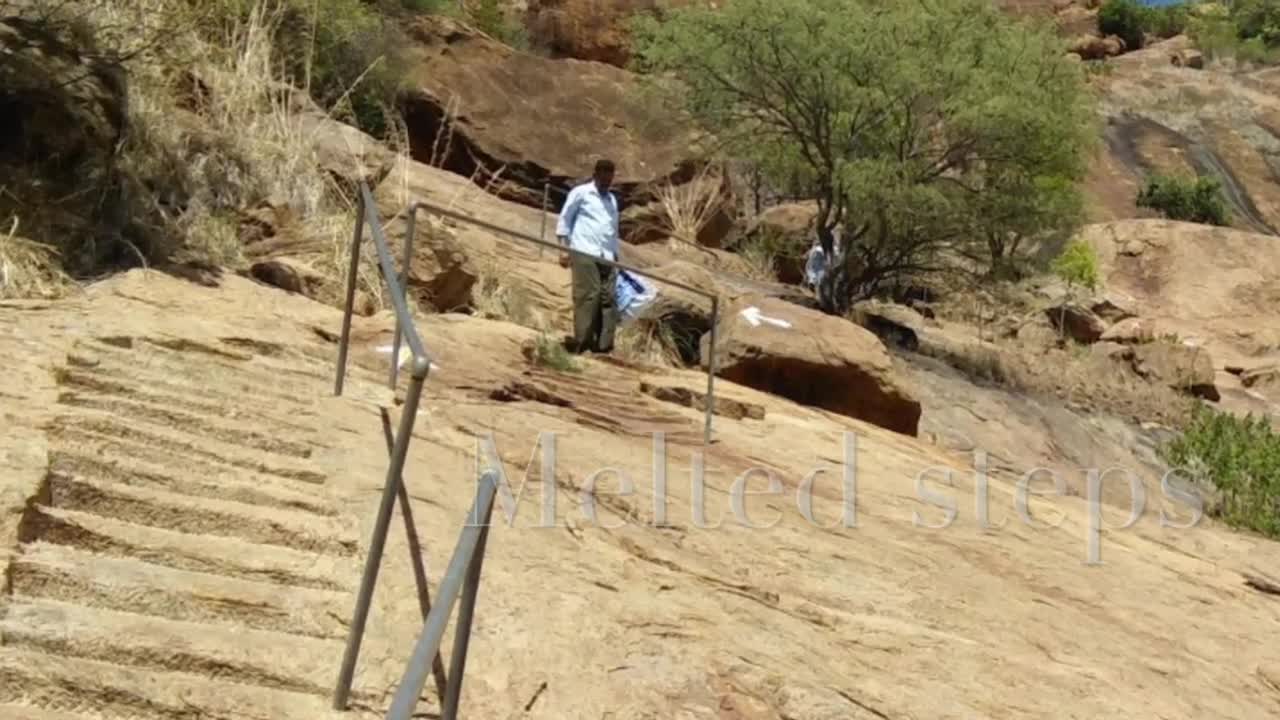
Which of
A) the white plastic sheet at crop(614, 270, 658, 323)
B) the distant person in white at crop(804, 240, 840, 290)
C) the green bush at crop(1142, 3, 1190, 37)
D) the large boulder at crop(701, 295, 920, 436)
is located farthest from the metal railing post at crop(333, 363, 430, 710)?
the green bush at crop(1142, 3, 1190, 37)

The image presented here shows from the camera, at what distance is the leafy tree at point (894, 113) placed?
51.2ft

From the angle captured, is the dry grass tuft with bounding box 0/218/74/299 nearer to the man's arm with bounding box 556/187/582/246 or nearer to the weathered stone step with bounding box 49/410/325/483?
the weathered stone step with bounding box 49/410/325/483

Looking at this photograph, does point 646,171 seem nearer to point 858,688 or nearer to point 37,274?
point 37,274

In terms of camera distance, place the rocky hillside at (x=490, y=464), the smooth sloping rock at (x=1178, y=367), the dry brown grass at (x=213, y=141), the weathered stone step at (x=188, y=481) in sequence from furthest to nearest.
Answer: the smooth sloping rock at (x=1178, y=367) < the dry brown grass at (x=213, y=141) < the weathered stone step at (x=188, y=481) < the rocky hillside at (x=490, y=464)

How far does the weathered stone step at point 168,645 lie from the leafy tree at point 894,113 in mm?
12218

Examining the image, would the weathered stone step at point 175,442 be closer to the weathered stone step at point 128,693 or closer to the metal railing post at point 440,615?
the weathered stone step at point 128,693

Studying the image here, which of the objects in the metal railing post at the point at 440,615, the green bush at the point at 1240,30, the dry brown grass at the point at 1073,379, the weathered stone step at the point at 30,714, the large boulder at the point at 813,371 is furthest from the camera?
the green bush at the point at 1240,30

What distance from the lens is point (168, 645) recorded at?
379 centimetres

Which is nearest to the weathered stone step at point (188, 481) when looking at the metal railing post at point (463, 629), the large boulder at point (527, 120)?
the metal railing post at point (463, 629)

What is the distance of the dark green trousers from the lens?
8.70 metres

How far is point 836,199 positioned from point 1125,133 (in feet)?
80.1

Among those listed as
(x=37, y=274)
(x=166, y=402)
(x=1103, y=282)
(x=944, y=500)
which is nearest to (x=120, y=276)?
(x=37, y=274)

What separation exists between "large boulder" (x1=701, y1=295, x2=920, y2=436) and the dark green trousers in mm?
1396

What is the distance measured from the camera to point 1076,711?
17.3ft
